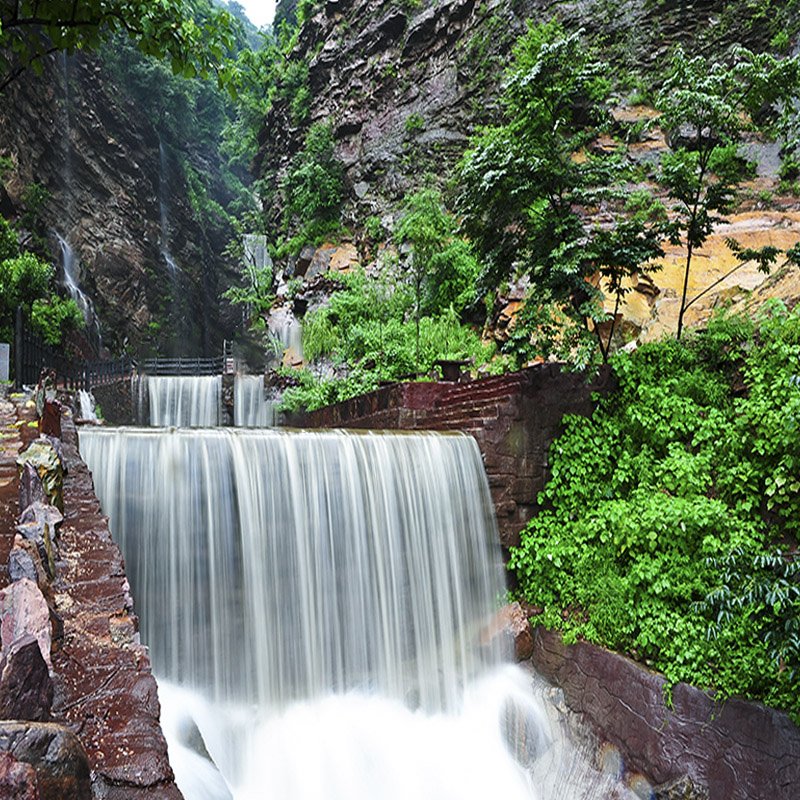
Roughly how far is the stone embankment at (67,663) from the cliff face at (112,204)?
68.5 feet

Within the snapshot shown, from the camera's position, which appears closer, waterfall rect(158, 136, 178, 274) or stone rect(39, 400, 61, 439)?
stone rect(39, 400, 61, 439)

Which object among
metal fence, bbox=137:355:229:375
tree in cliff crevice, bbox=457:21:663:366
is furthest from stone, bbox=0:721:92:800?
metal fence, bbox=137:355:229:375

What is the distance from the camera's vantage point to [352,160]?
22.9m

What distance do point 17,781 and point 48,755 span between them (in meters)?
0.18

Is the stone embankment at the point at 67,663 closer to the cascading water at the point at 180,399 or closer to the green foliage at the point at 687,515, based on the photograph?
the green foliage at the point at 687,515

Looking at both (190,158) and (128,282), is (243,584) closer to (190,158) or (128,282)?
(128,282)

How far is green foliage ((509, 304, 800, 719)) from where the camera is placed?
4.42 m

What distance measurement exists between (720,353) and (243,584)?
640 centimetres

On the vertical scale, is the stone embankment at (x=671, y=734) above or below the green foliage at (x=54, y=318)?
below

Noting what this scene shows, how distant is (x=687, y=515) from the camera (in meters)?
5.28

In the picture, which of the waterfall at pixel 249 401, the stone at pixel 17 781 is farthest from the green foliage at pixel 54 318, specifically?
the stone at pixel 17 781

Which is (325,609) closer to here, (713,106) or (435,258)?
(713,106)

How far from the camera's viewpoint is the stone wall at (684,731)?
4.16m

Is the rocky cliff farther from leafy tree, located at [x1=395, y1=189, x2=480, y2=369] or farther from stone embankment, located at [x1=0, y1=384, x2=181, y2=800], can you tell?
stone embankment, located at [x1=0, y1=384, x2=181, y2=800]
